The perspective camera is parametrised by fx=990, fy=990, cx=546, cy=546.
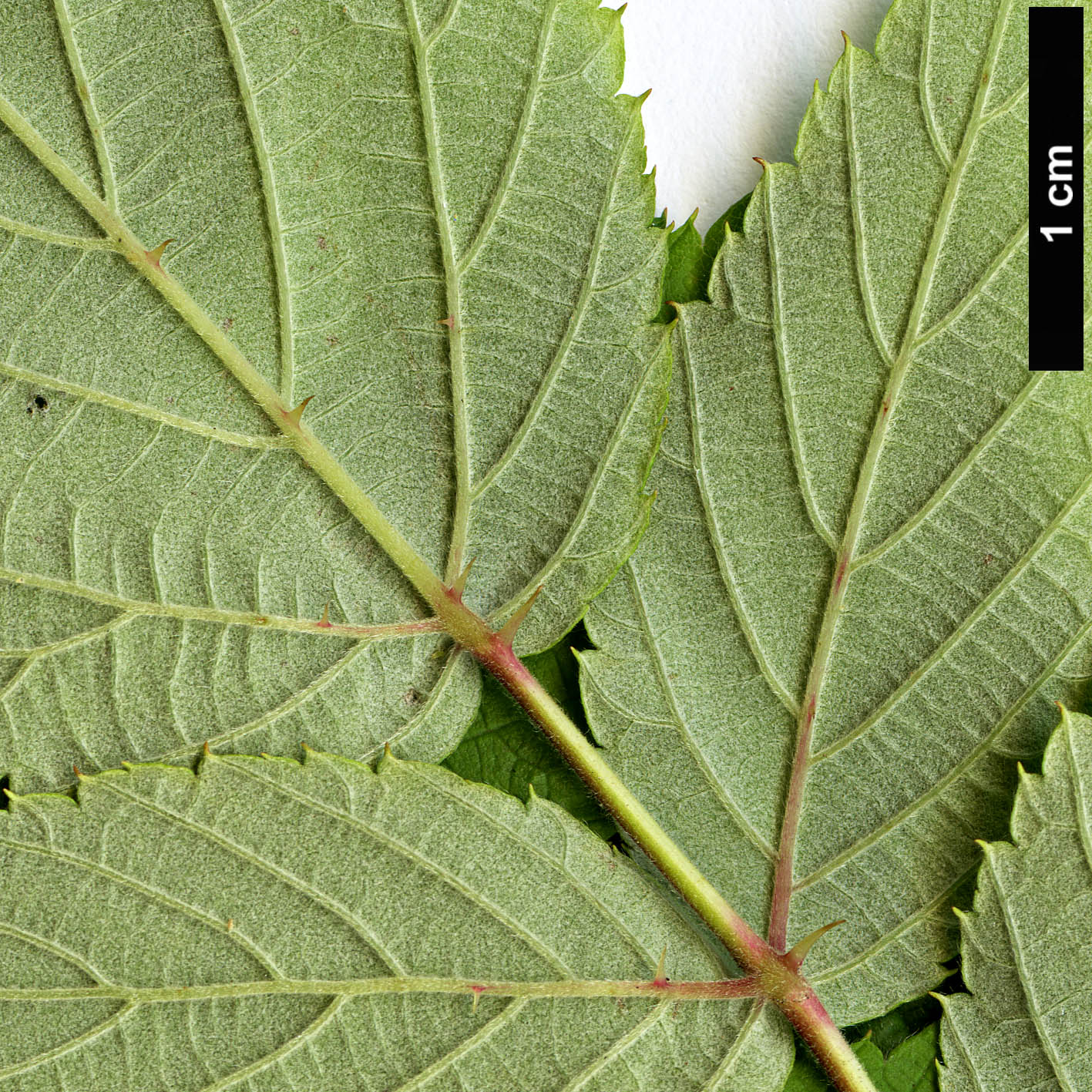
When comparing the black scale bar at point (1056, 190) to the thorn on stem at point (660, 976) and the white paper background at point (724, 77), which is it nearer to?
the white paper background at point (724, 77)

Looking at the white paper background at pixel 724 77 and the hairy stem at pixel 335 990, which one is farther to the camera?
the white paper background at pixel 724 77

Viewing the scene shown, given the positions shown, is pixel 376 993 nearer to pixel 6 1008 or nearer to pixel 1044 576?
pixel 6 1008

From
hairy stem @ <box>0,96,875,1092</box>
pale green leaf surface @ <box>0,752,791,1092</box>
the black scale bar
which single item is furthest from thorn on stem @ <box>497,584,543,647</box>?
the black scale bar

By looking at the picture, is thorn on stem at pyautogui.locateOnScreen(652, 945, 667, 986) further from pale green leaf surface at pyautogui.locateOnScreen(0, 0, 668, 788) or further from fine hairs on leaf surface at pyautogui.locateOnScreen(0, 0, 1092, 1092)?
pale green leaf surface at pyautogui.locateOnScreen(0, 0, 668, 788)

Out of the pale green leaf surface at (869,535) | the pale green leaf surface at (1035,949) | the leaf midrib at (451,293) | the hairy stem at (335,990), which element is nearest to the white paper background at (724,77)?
the pale green leaf surface at (869,535)

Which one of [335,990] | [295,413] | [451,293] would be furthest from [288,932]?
[451,293]

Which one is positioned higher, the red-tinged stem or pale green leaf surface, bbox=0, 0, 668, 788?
pale green leaf surface, bbox=0, 0, 668, 788
